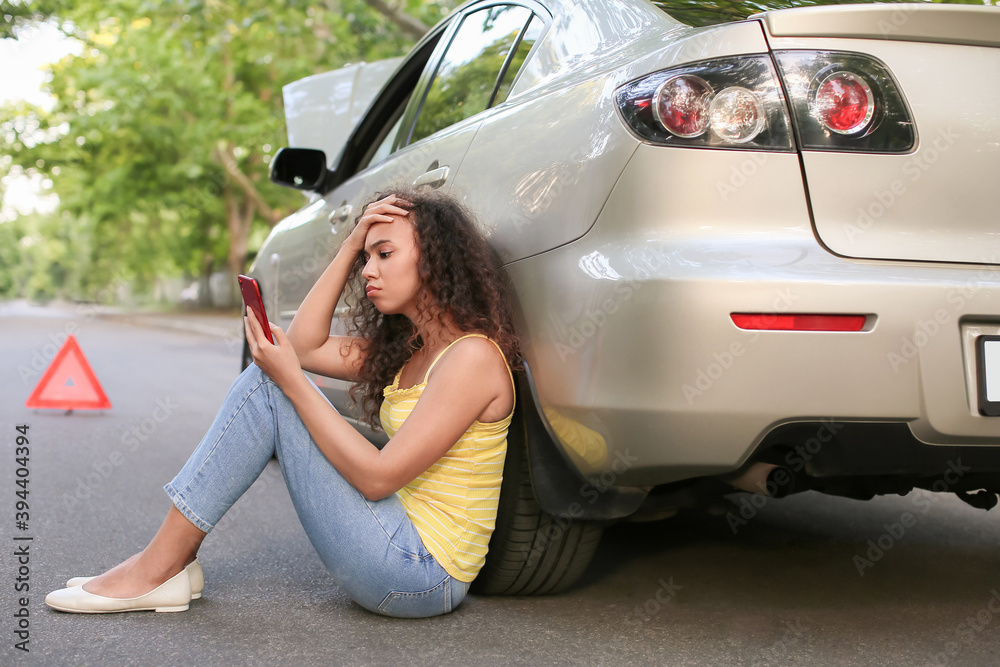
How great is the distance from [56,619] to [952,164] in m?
2.18

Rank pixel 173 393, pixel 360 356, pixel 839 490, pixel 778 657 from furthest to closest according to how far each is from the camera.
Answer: pixel 173 393, pixel 360 356, pixel 839 490, pixel 778 657

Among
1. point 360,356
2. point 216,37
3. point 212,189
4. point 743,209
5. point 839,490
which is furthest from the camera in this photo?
point 212,189

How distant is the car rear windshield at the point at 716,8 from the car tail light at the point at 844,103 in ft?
0.90

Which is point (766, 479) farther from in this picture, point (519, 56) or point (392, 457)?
point (519, 56)

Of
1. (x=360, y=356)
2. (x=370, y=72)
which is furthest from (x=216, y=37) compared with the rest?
(x=360, y=356)

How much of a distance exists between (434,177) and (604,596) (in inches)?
49.2

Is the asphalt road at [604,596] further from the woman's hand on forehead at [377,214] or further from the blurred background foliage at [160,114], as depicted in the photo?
the blurred background foliage at [160,114]

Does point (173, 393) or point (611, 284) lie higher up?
point (611, 284)

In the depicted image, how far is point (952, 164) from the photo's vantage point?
197cm

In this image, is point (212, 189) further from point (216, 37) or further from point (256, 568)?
point (256, 568)

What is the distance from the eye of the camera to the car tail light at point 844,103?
1.94 m

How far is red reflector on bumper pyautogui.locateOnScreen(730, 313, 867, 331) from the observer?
72.0 inches

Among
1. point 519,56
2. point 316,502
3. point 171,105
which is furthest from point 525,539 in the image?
point 171,105

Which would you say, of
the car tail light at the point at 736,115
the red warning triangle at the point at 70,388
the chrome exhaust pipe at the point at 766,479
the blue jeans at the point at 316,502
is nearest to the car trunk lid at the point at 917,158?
the car tail light at the point at 736,115
